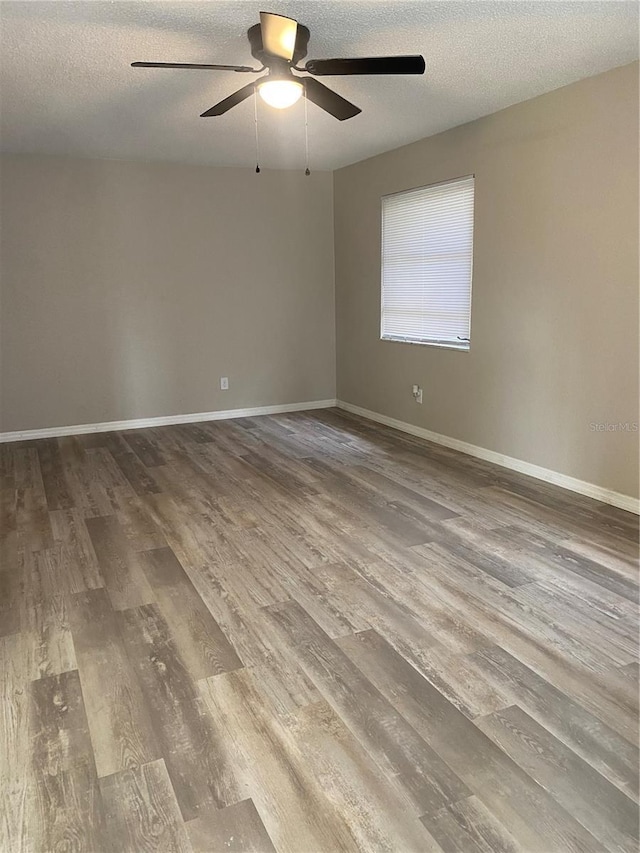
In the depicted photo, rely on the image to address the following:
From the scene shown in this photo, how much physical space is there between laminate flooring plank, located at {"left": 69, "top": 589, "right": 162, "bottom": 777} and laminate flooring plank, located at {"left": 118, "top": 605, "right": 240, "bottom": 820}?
31 millimetres

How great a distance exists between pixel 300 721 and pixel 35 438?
449 cm

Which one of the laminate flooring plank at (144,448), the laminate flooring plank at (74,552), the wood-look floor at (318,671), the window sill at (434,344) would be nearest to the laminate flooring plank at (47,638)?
the wood-look floor at (318,671)

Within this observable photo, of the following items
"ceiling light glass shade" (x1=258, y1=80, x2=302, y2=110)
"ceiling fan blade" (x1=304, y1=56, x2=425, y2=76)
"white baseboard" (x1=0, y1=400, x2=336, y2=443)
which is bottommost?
"white baseboard" (x1=0, y1=400, x2=336, y2=443)

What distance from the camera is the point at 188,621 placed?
2.50 m

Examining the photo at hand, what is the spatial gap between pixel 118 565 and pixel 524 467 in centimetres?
278

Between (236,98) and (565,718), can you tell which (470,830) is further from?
(236,98)

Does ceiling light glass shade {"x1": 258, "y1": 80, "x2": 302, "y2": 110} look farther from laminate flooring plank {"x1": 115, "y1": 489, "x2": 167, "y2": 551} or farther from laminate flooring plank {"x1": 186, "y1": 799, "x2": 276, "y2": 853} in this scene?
laminate flooring plank {"x1": 186, "y1": 799, "x2": 276, "y2": 853}

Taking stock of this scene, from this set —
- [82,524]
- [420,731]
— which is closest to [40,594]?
[82,524]

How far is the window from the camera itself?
480 centimetres

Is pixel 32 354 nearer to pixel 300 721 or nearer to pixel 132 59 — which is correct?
pixel 132 59

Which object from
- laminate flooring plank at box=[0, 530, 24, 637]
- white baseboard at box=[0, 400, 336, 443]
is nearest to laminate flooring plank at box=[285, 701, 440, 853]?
laminate flooring plank at box=[0, 530, 24, 637]

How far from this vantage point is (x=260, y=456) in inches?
194

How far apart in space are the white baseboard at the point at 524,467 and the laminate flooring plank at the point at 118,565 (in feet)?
8.76

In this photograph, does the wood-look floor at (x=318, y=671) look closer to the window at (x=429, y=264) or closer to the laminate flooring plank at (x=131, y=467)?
the laminate flooring plank at (x=131, y=467)
